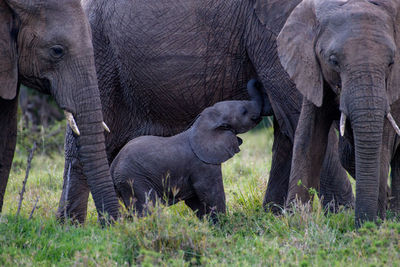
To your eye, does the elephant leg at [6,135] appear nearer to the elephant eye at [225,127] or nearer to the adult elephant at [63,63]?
the adult elephant at [63,63]

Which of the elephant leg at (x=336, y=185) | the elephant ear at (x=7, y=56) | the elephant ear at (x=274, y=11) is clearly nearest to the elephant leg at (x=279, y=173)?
the elephant leg at (x=336, y=185)

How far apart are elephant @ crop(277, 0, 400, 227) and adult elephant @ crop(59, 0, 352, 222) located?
0.56 meters

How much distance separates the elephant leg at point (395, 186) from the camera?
Answer: 578 cm

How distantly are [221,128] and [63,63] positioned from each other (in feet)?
4.51

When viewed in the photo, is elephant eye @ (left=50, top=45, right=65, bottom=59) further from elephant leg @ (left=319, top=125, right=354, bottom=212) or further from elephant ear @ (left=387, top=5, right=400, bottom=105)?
elephant leg @ (left=319, top=125, right=354, bottom=212)

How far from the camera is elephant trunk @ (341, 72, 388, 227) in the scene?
15.2 feet

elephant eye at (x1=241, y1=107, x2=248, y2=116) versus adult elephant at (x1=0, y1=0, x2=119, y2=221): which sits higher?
adult elephant at (x1=0, y1=0, x2=119, y2=221)

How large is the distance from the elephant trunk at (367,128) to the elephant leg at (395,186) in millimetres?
1071

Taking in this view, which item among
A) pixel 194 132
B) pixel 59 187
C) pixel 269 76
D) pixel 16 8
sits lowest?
pixel 59 187

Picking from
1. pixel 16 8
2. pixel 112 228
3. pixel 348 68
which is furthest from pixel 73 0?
pixel 348 68

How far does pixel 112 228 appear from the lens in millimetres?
4902

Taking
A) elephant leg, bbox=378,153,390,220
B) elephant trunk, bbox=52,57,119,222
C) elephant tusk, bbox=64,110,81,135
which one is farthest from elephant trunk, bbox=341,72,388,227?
elephant tusk, bbox=64,110,81,135

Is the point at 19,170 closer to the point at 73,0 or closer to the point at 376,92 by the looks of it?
→ the point at 73,0

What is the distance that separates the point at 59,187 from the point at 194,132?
2501mm
